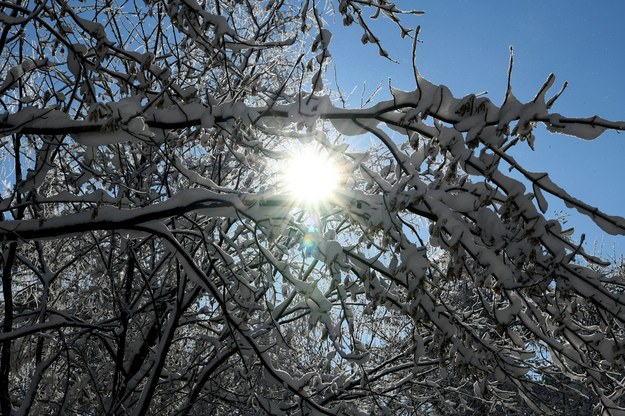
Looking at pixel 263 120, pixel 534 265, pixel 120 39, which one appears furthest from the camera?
pixel 120 39

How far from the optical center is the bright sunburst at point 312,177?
7.86 ft

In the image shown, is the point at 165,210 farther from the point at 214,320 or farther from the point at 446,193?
the point at 214,320

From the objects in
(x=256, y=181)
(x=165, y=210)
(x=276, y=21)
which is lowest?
(x=165, y=210)

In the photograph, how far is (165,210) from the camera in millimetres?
2527

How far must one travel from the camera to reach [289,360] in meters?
5.86

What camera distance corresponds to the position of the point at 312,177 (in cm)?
253

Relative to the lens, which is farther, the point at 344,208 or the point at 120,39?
the point at 120,39

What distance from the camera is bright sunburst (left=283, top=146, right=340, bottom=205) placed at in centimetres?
240

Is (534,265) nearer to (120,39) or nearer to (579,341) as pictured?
(579,341)

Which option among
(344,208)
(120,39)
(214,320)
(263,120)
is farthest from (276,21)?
(344,208)

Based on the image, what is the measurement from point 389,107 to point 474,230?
0.65 meters

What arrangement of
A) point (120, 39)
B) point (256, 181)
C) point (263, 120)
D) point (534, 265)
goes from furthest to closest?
1. point (256, 181)
2. point (120, 39)
3. point (263, 120)
4. point (534, 265)

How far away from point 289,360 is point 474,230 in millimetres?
3968

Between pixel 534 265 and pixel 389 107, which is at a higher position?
pixel 389 107
